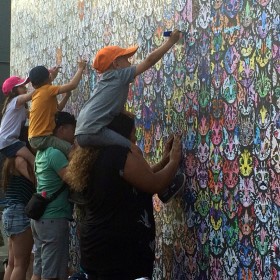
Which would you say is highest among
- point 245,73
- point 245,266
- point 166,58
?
point 166,58

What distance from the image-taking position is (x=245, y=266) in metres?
4.40

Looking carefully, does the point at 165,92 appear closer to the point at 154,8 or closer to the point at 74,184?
the point at 154,8

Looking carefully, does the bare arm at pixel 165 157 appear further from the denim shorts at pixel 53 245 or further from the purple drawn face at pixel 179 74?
the denim shorts at pixel 53 245

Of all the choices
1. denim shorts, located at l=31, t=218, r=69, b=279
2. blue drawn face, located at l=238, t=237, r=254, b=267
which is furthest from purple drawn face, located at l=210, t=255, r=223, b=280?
denim shorts, located at l=31, t=218, r=69, b=279

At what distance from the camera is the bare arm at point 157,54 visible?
16.1 feet

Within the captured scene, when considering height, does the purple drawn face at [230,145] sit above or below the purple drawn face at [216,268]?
above

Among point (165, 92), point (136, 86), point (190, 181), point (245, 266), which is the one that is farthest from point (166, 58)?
point (245, 266)

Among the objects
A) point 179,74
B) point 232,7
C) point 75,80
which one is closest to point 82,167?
point 179,74

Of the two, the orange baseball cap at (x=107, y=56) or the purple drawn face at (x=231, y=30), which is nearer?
the purple drawn face at (x=231, y=30)

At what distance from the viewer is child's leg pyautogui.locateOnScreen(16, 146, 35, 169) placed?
22.8ft

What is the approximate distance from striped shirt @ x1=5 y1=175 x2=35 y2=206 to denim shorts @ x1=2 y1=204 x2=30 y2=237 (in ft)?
0.23

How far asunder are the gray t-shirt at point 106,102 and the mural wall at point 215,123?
516mm

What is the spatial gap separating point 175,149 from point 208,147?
363 millimetres

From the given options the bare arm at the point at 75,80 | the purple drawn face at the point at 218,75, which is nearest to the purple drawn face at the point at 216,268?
the purple drawn face at the point at 218,75
